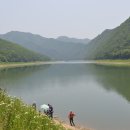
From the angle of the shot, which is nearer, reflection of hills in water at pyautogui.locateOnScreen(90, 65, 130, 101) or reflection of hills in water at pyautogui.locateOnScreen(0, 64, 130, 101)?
reflection of hills in water at pyautogui.locateOnScreen(90, 65, 130, 101)

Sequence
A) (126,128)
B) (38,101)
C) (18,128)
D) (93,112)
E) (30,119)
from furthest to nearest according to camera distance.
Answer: (38,101)
(93,112)
(126,128)
(30,119)
(18,128)

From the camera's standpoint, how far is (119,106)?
157ft

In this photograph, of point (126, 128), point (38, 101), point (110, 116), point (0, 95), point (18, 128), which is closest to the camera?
point (18, 128)

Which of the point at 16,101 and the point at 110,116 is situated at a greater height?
the point at 16,101

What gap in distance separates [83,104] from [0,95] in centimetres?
3116

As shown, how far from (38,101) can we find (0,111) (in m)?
39.5

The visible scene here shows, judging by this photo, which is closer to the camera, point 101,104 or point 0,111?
Result: point 0,111

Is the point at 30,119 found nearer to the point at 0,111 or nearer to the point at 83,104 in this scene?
the point at 0,111

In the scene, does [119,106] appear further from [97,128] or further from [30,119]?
[30,119]

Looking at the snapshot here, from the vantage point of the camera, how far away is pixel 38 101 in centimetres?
5506

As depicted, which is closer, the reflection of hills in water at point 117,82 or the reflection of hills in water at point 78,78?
the reflection of hills in water at point 117,82

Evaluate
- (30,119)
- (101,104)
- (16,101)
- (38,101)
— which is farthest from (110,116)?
(30,119)

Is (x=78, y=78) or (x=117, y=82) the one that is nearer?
(x=117, y=82)

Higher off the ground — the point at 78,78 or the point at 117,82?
the point at 117,82
